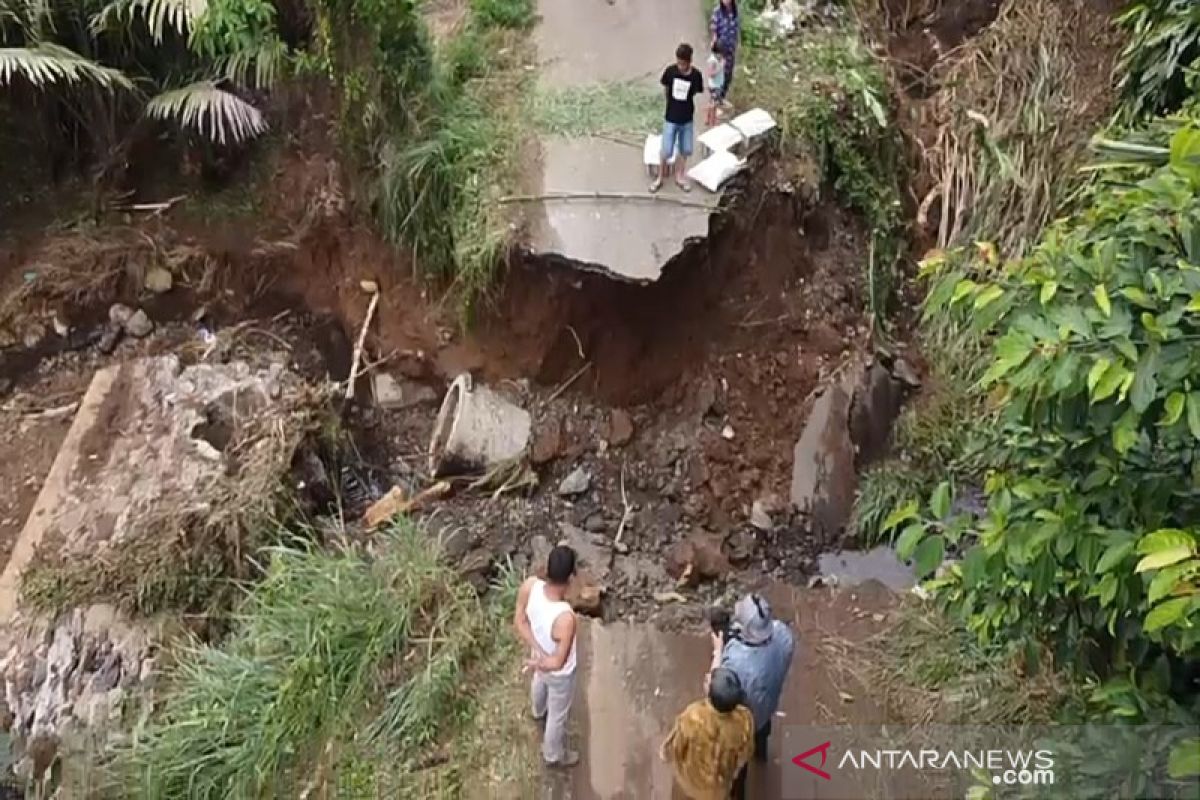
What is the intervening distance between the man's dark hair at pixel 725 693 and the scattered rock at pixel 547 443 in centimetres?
268

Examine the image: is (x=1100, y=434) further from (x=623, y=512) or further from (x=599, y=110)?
(x=599, y=110)

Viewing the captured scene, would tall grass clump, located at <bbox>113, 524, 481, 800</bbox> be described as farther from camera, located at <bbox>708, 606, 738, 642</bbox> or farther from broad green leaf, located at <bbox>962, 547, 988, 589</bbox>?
broad green leaf, located at <bbox>962, 547, 988, 589</bbox>

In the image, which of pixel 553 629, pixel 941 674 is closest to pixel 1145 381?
pixel 553 629

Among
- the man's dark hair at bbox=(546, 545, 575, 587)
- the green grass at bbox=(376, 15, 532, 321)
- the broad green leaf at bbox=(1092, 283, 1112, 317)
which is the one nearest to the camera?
the broad green leaf at bbox=(1092, 283, 1112, 317)

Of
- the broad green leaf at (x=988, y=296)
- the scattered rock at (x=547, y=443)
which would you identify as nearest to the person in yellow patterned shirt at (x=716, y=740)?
the broad green leaf at (x=988, y=296)

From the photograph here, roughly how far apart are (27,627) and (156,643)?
58 cm

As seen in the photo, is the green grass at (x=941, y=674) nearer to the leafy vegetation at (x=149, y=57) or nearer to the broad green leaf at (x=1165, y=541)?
the broad green leaf at (x=1165, y=541)

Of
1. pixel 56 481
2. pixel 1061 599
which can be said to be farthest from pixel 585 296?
pixel 1061 599

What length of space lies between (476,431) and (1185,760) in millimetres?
4286

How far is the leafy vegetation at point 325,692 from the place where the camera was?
4.40 metres

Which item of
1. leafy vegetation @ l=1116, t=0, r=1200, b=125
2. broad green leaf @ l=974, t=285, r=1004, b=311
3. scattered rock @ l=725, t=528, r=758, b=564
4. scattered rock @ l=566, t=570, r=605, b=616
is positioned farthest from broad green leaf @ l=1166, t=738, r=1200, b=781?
leafy vegetation @ l=1116, t=0, r=1200, b=125

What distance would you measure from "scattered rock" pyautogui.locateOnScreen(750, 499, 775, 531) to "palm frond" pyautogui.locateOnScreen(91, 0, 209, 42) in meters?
3.81

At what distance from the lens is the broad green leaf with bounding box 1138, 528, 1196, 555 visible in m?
2.19

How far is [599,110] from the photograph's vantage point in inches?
249
